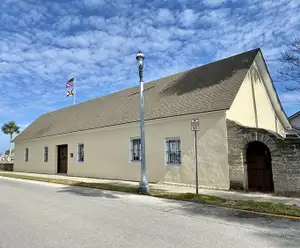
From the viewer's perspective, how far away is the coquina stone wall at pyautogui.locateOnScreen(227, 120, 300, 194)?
29.9ft

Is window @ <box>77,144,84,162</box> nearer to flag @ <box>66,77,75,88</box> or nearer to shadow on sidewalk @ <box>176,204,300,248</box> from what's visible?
flag @ <box>66,77,75,88</box>

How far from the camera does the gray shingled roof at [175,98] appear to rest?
12.2m

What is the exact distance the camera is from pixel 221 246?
14.6 ft

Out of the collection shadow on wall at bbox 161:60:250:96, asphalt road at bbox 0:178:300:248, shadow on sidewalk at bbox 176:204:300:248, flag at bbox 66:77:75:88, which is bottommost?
shadow on sidewalk at bbox 176:204:300:248

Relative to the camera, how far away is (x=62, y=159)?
21.0 metres

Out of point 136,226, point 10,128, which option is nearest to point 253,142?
point 136,226

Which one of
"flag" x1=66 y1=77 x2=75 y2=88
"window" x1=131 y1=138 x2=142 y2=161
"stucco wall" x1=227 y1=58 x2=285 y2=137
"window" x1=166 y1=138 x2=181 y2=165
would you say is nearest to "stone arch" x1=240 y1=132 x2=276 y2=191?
"stucco wall" x1=227 y1=58 x2=285 y2=137

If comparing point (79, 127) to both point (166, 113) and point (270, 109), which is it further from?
point (270, 109)

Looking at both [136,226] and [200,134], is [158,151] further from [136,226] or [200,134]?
[136,226]

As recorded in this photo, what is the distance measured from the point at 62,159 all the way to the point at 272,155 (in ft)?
53.7

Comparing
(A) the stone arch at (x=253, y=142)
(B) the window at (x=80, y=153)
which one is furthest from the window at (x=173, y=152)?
(B) the window at (x=80, y=153)

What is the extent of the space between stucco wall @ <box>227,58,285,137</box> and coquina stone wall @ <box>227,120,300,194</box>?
111cm

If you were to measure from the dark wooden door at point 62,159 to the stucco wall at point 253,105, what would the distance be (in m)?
13.9

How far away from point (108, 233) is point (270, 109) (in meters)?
13.7
